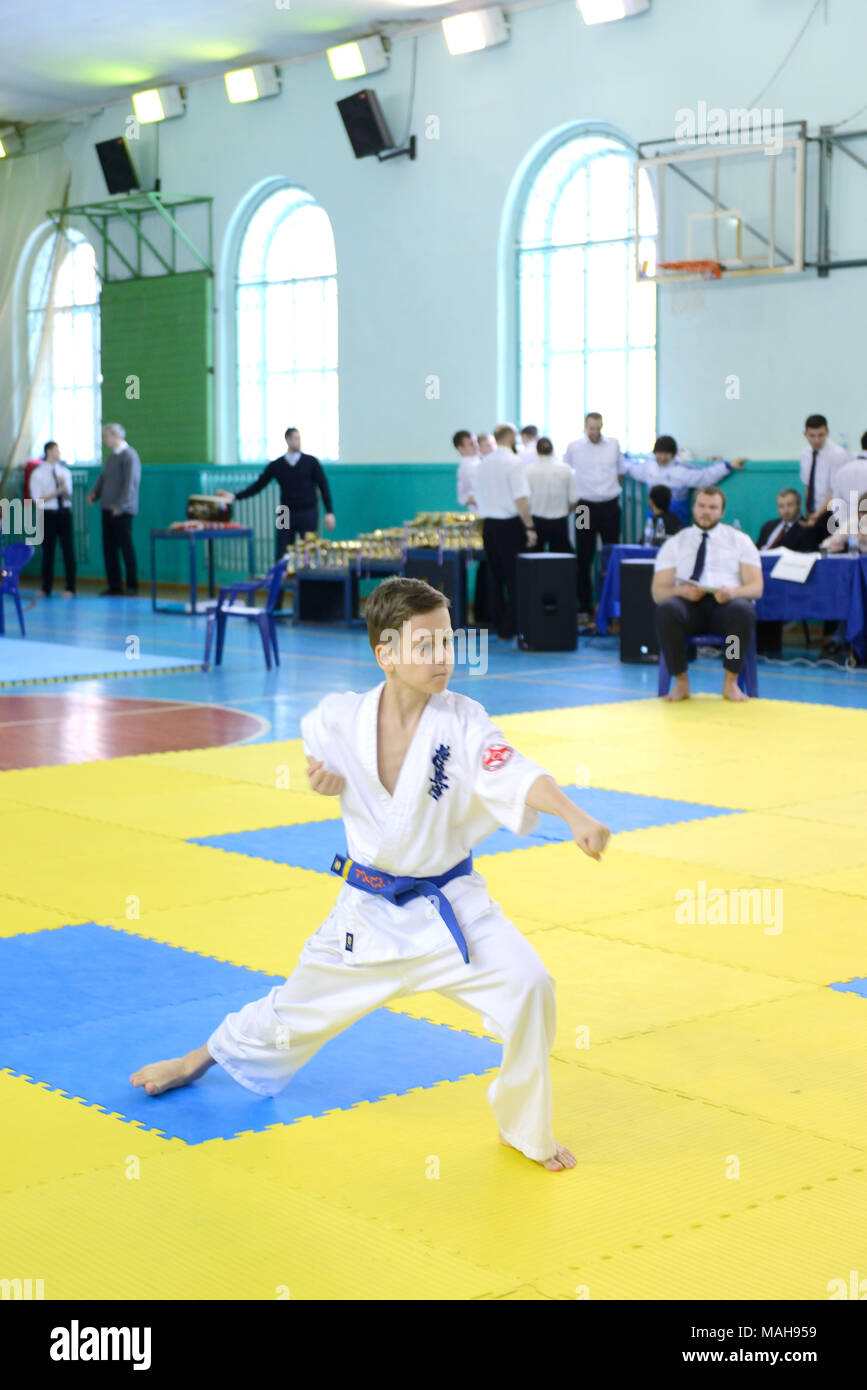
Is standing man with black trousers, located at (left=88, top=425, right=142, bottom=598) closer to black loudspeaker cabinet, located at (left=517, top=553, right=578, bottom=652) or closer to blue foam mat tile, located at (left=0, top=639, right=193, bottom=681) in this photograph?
blue foam mat tile, located at (left=0, top=639, right=193, bottom=681)

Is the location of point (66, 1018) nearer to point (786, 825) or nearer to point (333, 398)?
point (786, 825)

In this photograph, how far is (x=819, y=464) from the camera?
522 inches

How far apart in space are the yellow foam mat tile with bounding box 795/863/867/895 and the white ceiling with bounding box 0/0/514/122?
12202 mm

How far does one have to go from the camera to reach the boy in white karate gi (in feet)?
11.2

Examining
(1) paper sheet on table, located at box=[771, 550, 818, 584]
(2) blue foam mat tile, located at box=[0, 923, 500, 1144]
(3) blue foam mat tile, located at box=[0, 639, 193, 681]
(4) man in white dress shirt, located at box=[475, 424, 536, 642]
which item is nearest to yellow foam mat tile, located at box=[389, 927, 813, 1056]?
(2) blue foam mat tile, located at box=[0, 923, 500, 1144]

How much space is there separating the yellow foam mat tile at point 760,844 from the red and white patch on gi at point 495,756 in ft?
9.52

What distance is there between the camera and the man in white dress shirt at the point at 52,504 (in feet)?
64.4

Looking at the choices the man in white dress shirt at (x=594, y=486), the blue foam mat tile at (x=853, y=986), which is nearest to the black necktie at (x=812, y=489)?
the man in white dress shirt at (x=594, y=486)

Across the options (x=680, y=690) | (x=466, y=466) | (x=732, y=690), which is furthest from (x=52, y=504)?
(x=732, y=690)

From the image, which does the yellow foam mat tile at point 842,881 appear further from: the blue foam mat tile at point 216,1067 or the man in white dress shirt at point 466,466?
the man in white dress shirt at point 466,466

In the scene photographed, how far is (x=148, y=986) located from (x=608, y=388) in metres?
12.1

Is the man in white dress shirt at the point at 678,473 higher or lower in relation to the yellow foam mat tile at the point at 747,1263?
higher

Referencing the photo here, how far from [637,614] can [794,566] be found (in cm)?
127

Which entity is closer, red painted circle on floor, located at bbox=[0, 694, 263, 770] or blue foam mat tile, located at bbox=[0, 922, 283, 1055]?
blue foam mat tile, located at bbox=[0, 922, 283, 1055]
